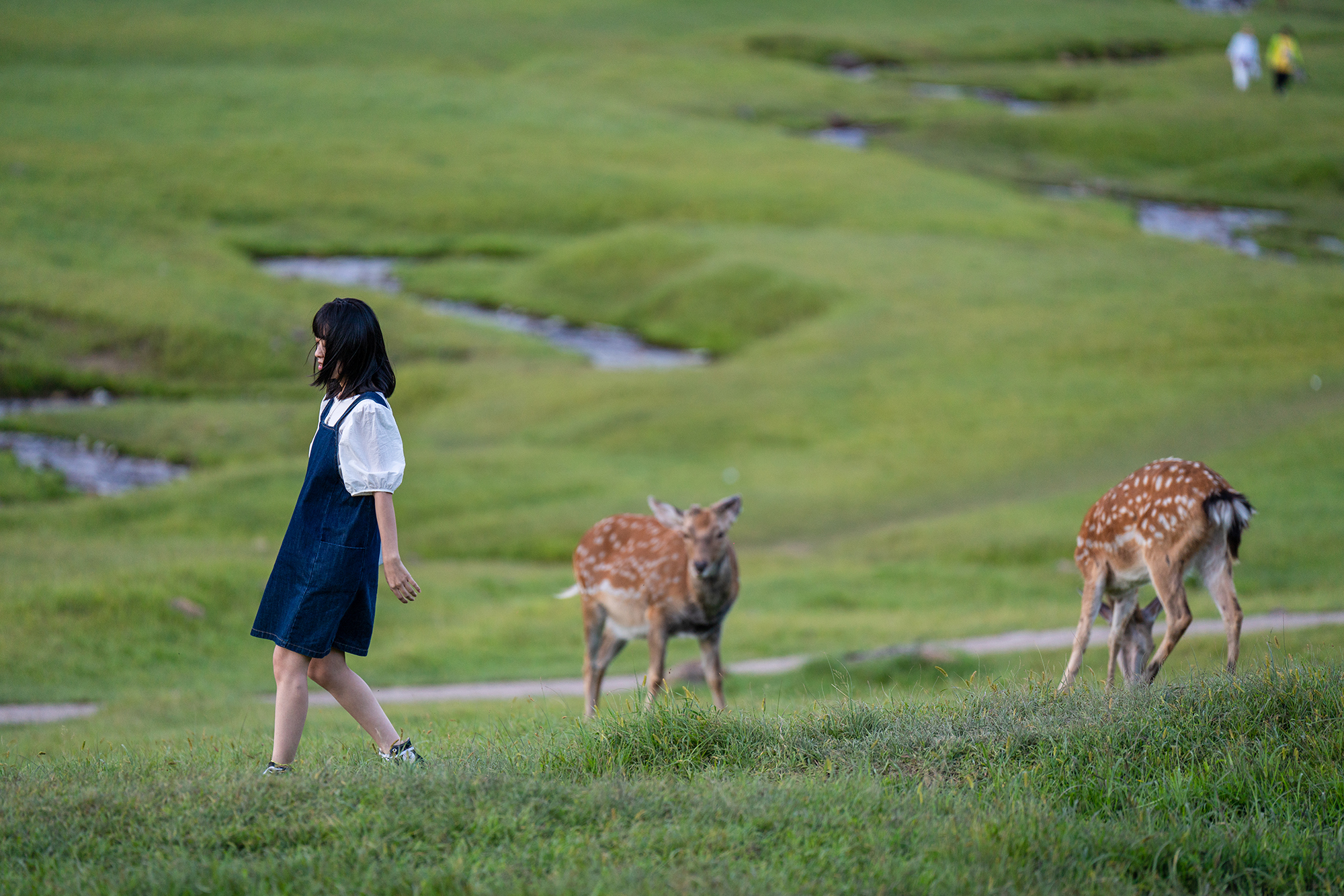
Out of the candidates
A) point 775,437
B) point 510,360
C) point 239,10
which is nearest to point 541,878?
point 775,437

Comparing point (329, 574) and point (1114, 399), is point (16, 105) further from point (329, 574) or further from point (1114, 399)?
point (329, 574)

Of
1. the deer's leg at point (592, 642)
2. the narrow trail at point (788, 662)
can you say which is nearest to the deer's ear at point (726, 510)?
the deer's leg at point (592, 642)

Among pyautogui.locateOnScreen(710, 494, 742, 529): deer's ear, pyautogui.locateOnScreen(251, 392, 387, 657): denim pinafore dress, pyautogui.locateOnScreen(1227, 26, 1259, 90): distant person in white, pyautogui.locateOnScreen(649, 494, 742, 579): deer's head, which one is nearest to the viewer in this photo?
pyautogui.locateOnScreen(251, 392, 387, 657): denim pinafore dress

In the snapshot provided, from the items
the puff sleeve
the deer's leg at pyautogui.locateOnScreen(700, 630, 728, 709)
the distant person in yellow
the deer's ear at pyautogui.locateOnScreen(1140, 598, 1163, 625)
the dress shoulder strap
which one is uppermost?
the distant person in yellow

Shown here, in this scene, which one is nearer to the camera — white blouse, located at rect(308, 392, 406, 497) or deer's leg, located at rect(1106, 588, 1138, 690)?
white blouse, located at rect(308, 392, 406, 497)

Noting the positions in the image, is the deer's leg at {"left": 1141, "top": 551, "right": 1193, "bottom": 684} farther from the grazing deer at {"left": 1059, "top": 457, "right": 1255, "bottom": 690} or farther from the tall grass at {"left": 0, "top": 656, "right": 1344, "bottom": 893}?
the tall grass at {"left": 0, "top": 656, "right": 1344, "bottom": 893}

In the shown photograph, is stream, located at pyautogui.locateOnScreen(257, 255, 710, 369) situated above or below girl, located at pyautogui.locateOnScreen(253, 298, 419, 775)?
below

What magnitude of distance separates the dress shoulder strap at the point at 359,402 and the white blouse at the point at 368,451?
0.09 feet

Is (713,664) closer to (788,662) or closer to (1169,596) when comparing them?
(1169,596)

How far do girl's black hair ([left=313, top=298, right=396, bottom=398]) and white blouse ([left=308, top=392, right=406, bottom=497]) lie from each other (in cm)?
22

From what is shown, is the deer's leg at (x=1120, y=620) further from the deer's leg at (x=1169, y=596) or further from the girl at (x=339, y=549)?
the girl at (x=339, y=549)

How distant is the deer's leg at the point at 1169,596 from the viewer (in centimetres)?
945

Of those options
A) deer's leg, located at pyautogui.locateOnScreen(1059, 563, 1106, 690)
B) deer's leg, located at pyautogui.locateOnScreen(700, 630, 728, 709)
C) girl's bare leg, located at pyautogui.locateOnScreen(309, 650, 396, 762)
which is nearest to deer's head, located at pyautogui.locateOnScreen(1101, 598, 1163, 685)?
deer's leg, located at pyautogui.locateOnScreen(1059, 563, 1106, 690)

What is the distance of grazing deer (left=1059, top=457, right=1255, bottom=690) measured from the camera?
9680mm
